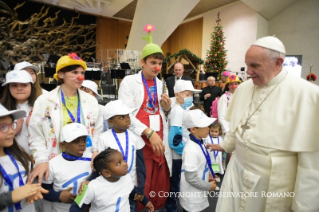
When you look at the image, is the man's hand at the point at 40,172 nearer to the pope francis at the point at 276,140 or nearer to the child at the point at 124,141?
the child at the point at 124,141

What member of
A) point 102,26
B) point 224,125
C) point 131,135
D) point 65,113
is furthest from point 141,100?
point 102,26

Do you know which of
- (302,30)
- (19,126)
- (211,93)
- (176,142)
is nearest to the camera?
(19,126)

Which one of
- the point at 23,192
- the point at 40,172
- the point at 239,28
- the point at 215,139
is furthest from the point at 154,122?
the point at 239,28

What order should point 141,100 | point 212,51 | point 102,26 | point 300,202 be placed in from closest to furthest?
1. point 300,202
2. point 141,100
3. point 212,51
4. point 102,26

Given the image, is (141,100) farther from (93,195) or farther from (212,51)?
(212,51)

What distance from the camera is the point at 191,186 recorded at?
2135 millimetres

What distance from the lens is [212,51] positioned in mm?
11070

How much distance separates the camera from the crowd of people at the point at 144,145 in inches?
54.9

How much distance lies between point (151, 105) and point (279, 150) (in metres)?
1.37

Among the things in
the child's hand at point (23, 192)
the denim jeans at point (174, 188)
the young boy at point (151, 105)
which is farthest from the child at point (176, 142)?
the child's hand at point (23, 192)

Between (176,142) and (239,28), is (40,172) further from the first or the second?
(239,28)

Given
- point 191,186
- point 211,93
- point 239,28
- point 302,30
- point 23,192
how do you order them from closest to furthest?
1. point 23,192
2. point 191,186
3. point 211,93
4. point 302,30
5. point 239,28

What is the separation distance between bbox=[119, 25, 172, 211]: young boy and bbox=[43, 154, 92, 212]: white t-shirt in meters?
0.74

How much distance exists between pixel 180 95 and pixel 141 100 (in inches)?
38.2
